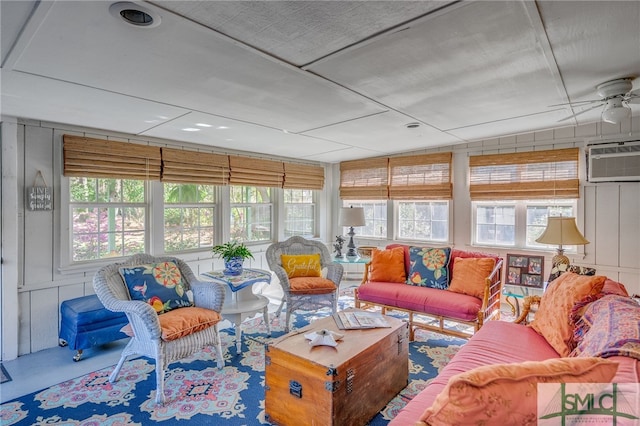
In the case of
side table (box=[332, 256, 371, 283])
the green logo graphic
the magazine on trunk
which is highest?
the green logo graphic

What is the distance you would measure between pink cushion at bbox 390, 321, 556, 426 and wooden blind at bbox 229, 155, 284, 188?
3.53 meters

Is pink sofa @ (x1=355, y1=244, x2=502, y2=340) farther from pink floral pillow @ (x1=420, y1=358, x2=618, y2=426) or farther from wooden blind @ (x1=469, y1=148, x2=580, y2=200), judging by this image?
pink floral pillow @ (x1=420, y1=358, x2=618, y2=426)

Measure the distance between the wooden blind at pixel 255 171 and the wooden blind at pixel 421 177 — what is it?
180 cm

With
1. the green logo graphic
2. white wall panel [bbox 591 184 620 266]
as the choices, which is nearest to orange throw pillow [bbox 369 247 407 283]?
white wall panel [bbox 591 184 620 266]

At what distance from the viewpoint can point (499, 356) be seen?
204 cm

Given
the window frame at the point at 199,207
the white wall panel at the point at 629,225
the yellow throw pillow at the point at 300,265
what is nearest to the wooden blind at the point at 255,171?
the window frame at the point at 199,207

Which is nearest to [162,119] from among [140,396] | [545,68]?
[140,396]

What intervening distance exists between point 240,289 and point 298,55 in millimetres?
2383

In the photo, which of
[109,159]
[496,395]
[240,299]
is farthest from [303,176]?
[496,395]

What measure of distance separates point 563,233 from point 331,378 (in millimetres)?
2760

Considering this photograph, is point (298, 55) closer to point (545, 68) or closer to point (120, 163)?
point (545, 68)

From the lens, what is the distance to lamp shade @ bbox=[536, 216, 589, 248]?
323 centimetres

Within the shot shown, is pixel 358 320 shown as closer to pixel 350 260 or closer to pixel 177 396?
pixel 177 396

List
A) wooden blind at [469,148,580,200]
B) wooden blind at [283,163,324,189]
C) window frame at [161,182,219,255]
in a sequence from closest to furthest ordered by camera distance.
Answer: wooden blind at [469,148,580,200], window frame at [161,182,219,255], wooden blind at [283,163,324,189]
